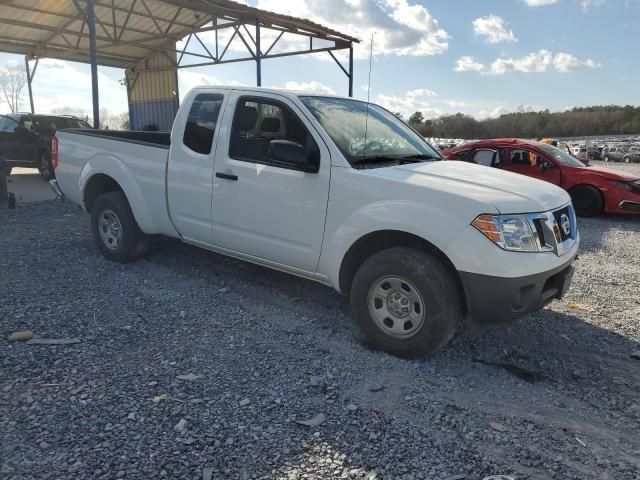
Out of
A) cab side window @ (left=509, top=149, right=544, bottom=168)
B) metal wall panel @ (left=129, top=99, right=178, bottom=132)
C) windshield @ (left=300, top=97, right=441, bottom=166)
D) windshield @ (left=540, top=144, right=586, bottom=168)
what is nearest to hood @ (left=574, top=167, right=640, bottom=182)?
windshield @ (left=540, top=144, right=586, bottom=168)

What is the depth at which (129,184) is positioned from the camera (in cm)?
517

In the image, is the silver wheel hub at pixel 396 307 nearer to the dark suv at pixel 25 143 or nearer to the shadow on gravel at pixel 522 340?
the shadow on gravel at pixel 522 340

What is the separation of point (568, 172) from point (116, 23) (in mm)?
15313

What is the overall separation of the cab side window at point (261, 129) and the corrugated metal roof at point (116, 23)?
28.0 feet

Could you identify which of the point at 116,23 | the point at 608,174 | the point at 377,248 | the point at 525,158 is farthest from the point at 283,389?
the point at 116,23

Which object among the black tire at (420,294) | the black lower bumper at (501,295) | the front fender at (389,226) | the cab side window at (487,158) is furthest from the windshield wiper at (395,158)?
the cab side window at (487,158)

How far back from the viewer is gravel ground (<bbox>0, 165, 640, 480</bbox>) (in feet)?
8.04

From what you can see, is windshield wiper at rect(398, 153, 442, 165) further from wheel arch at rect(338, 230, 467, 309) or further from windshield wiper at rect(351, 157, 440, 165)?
wheel arch at rect(338, 230, 467, 309)

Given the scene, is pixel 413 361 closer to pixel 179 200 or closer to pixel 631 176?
pixel 179 200

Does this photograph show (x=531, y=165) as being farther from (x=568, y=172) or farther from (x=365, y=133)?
(x=365, y=133)

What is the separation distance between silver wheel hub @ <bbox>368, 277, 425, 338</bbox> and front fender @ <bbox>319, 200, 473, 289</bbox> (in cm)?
35

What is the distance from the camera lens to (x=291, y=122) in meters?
4.04

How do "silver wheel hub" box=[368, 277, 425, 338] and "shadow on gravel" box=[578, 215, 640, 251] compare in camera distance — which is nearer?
"silver wheel hub" box=[368, 277, 425, 338]

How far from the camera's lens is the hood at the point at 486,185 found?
3191mm
